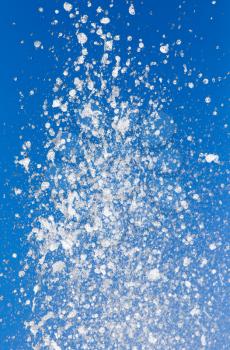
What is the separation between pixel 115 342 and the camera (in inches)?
54.4

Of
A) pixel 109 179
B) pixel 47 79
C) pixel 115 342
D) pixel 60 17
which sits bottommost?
pixel 115 342

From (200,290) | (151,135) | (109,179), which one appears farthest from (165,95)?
(200,290)

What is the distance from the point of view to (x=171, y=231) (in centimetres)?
134

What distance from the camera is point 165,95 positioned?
1.29 meters

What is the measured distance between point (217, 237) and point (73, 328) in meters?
0.52

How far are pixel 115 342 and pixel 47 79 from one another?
816 millimetres

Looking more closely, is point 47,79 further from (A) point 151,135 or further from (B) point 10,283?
(B) point 10,283

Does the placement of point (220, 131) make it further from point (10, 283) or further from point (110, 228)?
point (10, 283)

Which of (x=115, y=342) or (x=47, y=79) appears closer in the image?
(x=47, y=79)

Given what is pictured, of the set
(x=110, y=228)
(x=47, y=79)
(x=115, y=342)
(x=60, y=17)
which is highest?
(x=60, y=17)

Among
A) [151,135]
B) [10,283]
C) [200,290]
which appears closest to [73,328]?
[10,283]

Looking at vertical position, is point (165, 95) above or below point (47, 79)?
below

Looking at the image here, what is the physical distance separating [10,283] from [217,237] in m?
0.63

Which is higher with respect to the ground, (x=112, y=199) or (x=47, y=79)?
(x=47, y=79)
